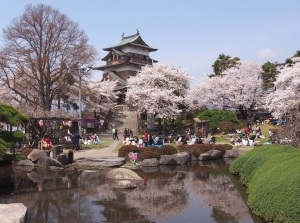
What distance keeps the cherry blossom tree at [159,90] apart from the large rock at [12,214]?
35.8 meters

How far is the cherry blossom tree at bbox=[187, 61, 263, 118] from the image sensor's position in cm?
4909

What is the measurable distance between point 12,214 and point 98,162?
13390 millimetres

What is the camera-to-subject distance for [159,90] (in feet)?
152

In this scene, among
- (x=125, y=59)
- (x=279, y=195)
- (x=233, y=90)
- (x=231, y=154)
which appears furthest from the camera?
(x=125, y=59)

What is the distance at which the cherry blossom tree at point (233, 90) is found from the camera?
4909 cm

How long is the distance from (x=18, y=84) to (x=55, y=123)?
11.3 metres

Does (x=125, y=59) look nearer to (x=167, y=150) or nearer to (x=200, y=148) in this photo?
(x=200, y=148)

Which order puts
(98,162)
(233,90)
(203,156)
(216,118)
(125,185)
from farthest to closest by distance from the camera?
(233,90)
(216,118)
(203,156)
(98,162)
(125,185)

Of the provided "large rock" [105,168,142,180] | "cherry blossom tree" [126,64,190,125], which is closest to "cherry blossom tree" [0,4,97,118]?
"cherry blossom tree" [126,64,190,125]

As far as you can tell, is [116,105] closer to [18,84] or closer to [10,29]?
[18,84]

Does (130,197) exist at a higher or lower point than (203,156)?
lower

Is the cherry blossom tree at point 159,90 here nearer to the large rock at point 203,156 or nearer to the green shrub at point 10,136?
the large rock at point 203,156

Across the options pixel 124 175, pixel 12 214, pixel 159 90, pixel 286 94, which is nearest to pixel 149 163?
pixel 124 175

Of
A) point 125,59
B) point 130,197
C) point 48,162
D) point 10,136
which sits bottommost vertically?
point 130,197
